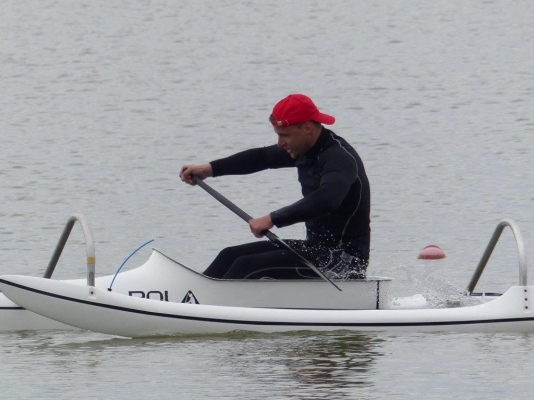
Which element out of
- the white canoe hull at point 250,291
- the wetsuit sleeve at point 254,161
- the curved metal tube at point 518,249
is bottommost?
the white canoe hull at point 250,291

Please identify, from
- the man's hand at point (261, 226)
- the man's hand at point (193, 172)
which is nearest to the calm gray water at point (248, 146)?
the man's hand at point (261, 226)

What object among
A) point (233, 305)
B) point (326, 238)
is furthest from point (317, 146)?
point (233, 305)

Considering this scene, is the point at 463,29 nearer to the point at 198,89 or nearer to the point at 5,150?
the point at 198,89

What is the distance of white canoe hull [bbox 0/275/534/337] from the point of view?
8.45 m

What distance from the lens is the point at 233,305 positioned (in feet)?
29.0

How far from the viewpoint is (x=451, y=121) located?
19.9m

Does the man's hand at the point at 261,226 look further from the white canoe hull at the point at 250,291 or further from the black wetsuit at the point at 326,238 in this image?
the white canoe hull at the point at 250,291

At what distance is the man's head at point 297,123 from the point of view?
8617 millimetres

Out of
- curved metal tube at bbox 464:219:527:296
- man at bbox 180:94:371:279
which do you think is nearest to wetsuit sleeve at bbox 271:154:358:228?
man at bbox 180:94:371:279

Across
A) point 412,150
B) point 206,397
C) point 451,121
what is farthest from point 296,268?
point 451,121

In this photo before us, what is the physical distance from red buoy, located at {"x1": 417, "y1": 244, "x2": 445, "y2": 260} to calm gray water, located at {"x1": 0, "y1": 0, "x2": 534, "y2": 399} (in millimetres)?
63

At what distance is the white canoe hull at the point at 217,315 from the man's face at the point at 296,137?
3.21 feet

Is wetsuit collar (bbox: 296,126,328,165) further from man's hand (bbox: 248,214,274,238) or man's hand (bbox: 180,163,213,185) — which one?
man's hand (bbox: 180,163,213,185)

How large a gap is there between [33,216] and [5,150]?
4119mm
